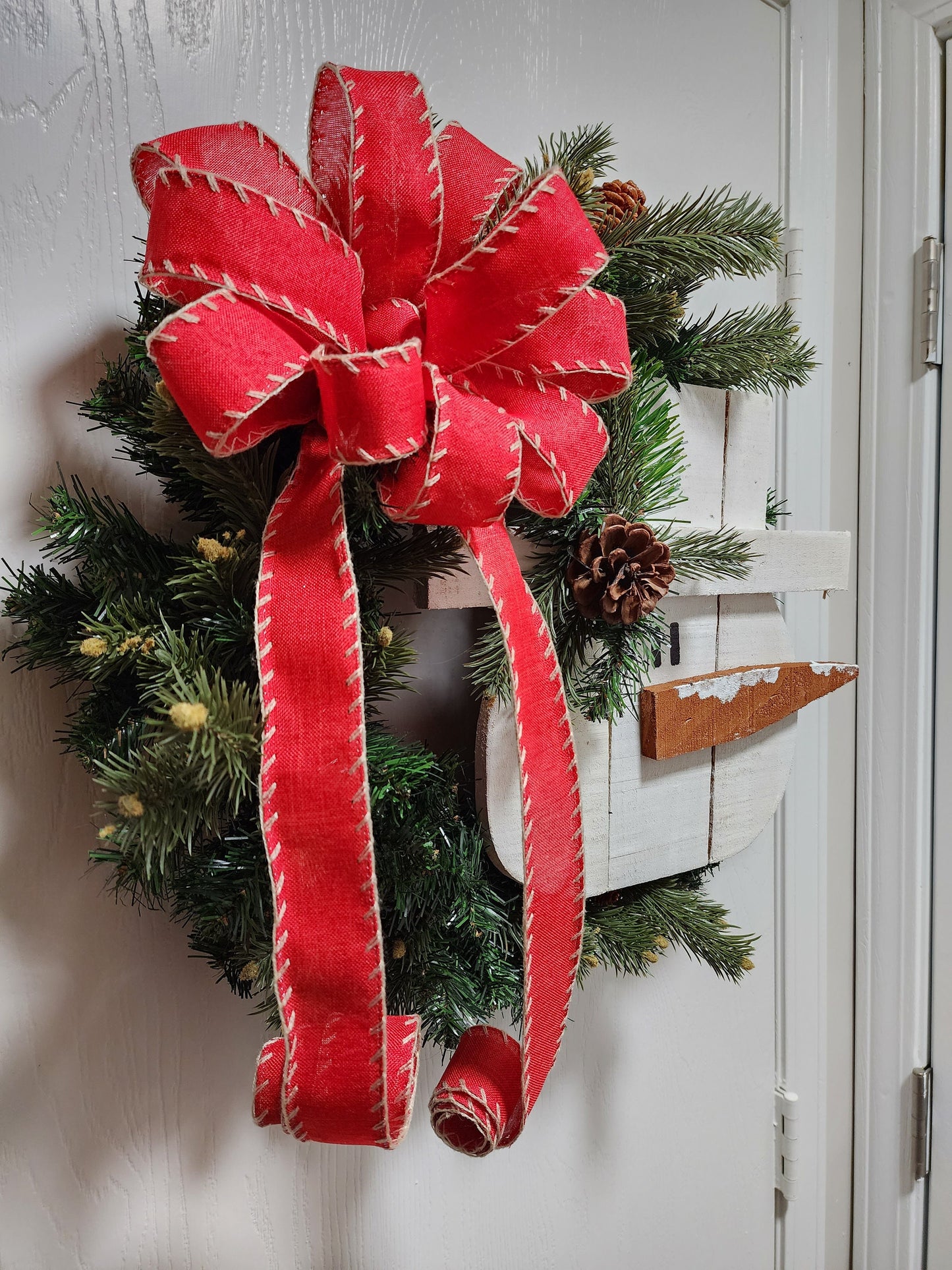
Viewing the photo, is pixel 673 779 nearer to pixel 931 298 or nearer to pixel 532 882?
pixel 532 882

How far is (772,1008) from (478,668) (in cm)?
63

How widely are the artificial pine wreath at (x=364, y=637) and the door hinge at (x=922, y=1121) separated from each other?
607mm

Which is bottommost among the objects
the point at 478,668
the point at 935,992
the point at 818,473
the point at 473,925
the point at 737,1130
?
the point at 737,1130

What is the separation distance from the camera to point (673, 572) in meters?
0.47

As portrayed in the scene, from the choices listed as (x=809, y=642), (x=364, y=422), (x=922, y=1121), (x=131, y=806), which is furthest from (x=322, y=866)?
(x=922, y=1121)

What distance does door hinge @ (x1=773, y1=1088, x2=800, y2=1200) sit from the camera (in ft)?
2.82

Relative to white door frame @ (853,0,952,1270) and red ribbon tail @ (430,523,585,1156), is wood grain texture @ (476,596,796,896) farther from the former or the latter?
white door frame @ (853,0,952,1270)

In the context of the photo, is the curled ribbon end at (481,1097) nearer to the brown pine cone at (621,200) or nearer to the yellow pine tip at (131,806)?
the yellow pine tip at (131,806)

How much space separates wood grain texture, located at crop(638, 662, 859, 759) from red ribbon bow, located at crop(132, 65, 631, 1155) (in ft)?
0.48

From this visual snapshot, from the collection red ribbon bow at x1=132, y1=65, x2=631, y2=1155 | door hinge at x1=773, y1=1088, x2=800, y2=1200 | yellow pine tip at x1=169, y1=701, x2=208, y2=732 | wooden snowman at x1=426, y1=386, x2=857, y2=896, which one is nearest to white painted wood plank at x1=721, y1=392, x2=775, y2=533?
wooden snowman at x1=426, y1=386, x2=857, y2=896

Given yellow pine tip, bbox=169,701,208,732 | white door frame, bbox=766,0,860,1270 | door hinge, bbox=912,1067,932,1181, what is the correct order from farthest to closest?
door hinge, bbox=912,1067,932,1181, white door frame, bbox=766,0,860,1270, yellow pine tip, bbox=169,701,208,732

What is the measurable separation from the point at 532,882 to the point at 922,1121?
0.85m

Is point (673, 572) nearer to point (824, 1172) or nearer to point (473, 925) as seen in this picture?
point (473, 925)

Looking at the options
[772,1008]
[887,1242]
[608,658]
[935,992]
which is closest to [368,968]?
[608,658]
